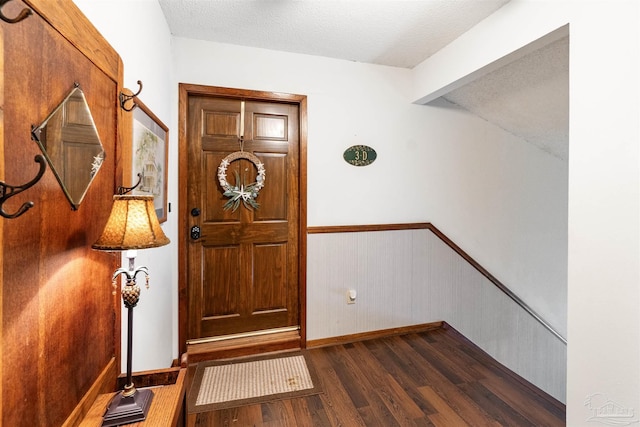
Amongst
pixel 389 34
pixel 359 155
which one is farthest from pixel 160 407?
pixel 389 34

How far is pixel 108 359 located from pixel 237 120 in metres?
1.88

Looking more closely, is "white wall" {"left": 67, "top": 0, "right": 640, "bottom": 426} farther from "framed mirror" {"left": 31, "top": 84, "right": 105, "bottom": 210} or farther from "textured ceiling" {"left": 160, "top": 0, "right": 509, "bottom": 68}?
"framed mirror" {"left": 31, "top": 84, "right": 105, "bottom": 210}

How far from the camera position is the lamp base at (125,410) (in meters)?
0.86

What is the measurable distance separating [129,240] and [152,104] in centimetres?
121

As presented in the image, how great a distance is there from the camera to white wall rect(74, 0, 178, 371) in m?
1.21

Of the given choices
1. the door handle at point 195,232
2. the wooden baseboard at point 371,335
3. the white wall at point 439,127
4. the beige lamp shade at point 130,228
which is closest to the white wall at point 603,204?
the white wall at point 439,127

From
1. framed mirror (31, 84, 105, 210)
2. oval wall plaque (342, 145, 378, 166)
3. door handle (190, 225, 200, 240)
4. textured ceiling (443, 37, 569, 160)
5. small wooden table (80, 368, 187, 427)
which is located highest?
textured ceiling (443, 37, 569, 160)

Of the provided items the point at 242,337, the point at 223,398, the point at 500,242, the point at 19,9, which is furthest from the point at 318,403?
the point at 500,242

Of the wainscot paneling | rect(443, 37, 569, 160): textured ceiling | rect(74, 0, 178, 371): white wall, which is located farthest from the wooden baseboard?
rect(443, 37, 569, 160): textured ceiling

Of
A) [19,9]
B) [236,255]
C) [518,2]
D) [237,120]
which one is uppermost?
Result: [518,2]

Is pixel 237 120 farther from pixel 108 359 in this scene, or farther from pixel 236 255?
pixel 108 359

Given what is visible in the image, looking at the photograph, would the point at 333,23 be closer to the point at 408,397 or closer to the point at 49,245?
the point at 49,245

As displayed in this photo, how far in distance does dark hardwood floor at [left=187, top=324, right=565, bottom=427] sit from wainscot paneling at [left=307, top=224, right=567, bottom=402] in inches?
13.1

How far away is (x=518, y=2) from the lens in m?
1.75
